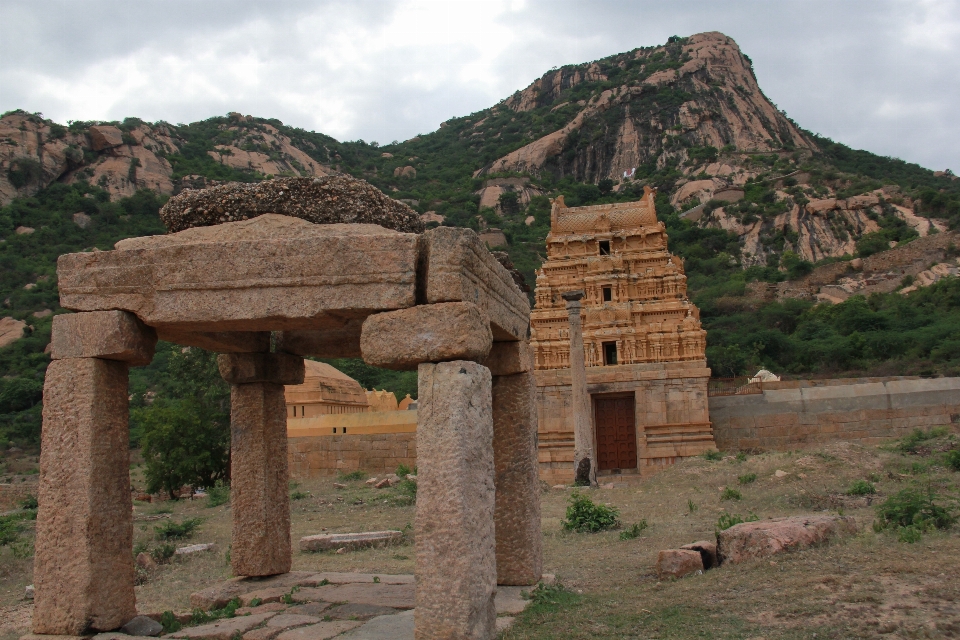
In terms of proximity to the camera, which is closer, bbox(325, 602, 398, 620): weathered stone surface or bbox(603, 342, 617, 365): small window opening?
bbox(325, 602, 398, 620): weathered stone surface

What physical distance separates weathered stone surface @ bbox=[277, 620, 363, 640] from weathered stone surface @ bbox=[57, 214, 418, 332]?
2.02 metres

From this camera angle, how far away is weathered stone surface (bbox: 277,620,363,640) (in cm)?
490

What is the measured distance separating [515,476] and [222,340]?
8.40ft

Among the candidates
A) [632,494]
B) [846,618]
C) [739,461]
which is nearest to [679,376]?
[739,461]

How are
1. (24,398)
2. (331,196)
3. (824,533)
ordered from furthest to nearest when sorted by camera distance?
(24,398), (824,533), (331,196)

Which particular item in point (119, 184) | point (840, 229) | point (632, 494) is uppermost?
point (119, 184)

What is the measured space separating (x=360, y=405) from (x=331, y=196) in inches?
862

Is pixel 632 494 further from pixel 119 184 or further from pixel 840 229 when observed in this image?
pixel 119 184

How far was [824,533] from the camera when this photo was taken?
21.0 feet

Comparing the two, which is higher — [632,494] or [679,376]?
[679,376]

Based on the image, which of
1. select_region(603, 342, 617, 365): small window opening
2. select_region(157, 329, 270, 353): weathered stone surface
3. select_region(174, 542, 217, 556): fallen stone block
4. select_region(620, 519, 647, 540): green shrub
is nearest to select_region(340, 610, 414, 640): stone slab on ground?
select_region(157, 329, 270, 353): weathered stone surface

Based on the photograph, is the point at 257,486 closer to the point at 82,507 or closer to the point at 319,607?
the point at 319,607

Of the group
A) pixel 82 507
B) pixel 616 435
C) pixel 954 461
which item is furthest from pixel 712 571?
pixel 616 435

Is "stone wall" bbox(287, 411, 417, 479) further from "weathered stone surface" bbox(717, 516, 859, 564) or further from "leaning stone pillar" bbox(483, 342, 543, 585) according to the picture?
"leaning stone pillar" bbox(483, 342, 543, 585)
